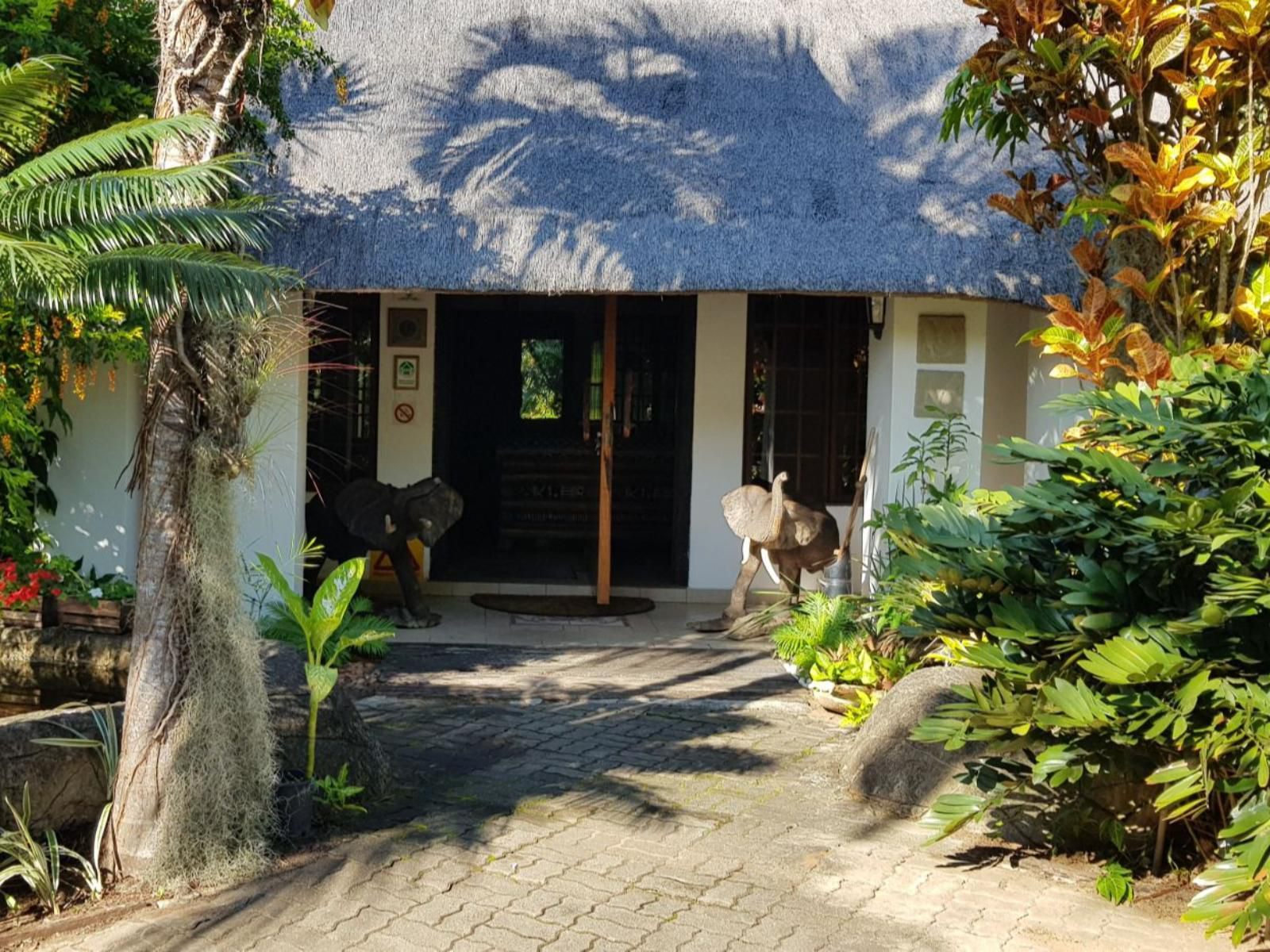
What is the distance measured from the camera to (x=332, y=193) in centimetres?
859

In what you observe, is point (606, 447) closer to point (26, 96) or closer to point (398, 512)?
point (398, 512)

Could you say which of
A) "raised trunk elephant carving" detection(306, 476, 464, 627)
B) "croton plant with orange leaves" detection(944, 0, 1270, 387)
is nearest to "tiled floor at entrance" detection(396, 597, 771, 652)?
"raised trunk elephant carving" detection(306, 476, 464, 627)

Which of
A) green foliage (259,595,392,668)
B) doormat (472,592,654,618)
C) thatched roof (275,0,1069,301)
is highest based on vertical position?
thatched roof (275,0,1069,301)

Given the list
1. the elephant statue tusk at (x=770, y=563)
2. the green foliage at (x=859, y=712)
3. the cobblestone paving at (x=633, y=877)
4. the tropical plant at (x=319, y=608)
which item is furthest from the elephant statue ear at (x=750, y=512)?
the tropical plant at (x=319, y=608)

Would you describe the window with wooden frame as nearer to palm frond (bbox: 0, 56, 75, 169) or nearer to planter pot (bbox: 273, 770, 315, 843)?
planter pot (bbox: 273, 770, 315, 843)

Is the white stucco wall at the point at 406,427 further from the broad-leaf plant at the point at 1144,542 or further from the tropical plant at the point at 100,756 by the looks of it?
the tropical plant at the point at 100,756

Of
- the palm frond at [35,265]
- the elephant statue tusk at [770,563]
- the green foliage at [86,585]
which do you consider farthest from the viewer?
the elephant statue tusk at [770,563]

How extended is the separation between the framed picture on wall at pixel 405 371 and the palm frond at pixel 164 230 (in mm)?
6222

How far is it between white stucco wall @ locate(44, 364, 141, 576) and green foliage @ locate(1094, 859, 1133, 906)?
241 inches

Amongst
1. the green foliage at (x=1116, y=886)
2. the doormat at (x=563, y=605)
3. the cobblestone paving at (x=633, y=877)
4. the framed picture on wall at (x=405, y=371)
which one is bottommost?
the cobblestone paving at (x=633, y=877)

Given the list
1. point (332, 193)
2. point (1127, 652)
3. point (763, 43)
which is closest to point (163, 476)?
point (1127, 652)

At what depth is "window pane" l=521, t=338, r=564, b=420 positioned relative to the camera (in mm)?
13711

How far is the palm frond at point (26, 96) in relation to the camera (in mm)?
4430

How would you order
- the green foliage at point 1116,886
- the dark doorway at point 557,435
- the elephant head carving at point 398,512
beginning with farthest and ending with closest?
1. the dark doorway at point 557,435
2. the elephant head carving at point 398,512
3. the green foliage at point 1116,886
